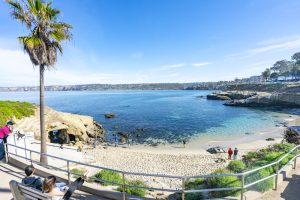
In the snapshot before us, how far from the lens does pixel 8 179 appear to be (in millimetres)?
6914

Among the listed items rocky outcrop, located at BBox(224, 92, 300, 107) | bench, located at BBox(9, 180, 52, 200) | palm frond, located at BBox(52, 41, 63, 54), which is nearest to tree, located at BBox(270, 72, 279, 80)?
rocky outcrop, located at BBox(224, 92, 300, 107)

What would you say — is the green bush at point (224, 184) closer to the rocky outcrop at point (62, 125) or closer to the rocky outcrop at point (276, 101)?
the rocky outcrop at point (62, 125)

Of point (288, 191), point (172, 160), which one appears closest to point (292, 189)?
point (288, 191)

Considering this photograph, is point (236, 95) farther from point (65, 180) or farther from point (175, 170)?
point (65, 180)

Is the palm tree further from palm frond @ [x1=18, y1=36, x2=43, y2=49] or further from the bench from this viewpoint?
the bench

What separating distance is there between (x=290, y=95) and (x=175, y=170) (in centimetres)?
7077

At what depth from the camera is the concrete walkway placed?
5.54m

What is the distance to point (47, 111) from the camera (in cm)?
3070

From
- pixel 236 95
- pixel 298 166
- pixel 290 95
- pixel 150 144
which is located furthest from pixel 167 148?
pixel 236 95

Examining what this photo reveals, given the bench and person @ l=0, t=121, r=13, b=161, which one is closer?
the bench

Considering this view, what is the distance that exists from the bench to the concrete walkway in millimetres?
1820

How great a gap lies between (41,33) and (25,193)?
9117 mm

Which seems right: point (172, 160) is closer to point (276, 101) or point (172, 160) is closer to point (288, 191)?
point (288, 191)

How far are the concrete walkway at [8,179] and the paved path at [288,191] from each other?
15.9 feet
